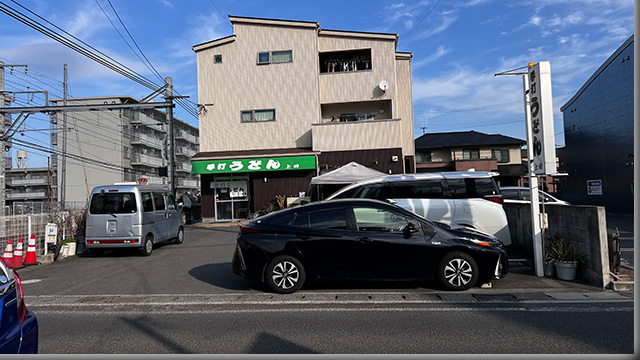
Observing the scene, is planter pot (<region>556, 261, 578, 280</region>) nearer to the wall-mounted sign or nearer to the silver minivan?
the silver minivan

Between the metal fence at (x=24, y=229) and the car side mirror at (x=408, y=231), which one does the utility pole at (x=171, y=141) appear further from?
the car side mirror at (x=408, y=231)

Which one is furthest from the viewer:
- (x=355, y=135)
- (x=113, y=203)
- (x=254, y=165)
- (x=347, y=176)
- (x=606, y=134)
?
(x=606, y=134)

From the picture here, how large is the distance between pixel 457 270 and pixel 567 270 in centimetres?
229

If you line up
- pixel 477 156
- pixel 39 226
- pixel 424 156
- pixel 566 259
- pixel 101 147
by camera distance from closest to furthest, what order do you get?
pixel 566 259, pixel 39 226, pixel 477 156, pixel 424 156, pixel 101 147

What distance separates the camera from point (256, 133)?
73.6 feet

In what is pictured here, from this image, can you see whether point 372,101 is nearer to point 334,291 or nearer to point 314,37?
point 314,37

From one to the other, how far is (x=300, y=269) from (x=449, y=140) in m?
38.6

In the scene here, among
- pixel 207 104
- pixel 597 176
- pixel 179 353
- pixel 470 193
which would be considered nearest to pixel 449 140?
pixel 597 176

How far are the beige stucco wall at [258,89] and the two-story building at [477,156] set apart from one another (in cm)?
2132

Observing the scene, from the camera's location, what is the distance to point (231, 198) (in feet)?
70.6

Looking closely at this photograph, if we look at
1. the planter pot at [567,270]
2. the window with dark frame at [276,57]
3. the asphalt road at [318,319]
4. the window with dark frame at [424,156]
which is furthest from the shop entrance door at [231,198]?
the window with dark frame at [424,156]

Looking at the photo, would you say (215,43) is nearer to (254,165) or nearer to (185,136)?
(254,165)

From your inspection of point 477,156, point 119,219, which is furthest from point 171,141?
point 477,156

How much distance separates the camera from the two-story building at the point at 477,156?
3875cm
